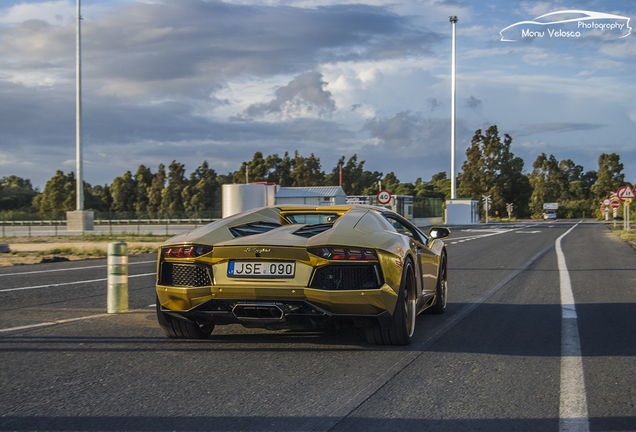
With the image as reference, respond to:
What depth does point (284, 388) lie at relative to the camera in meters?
4.03

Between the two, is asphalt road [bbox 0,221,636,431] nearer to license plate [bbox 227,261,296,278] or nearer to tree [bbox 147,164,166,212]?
license plate [bbox 227,261,296,278]

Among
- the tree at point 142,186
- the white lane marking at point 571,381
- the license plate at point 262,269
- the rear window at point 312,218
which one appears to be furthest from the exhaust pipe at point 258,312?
the tree at point 142,186

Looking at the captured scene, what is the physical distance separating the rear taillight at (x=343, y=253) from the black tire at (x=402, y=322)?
46 centimetres

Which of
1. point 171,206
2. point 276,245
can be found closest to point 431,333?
point 276,245

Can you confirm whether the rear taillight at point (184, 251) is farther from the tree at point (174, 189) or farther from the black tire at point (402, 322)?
the tree at point (174, 189)

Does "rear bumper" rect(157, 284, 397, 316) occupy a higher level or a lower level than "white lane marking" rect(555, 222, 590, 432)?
higher

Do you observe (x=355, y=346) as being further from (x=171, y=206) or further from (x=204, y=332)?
(x=171, y=206)

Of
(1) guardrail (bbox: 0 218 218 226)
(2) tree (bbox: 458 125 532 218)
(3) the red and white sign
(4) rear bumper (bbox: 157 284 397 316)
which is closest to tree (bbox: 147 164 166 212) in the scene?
(1) guardrail (bbox: 0 218 218 226)

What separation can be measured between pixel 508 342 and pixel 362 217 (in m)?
1.83

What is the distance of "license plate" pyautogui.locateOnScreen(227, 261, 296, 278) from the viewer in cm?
477

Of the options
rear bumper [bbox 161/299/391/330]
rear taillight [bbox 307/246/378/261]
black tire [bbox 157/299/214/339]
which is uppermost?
rear taillight [bbox 307/246/378/261]

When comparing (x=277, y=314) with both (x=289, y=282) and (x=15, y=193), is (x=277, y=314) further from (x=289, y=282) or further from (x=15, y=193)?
(x=15, y=193)

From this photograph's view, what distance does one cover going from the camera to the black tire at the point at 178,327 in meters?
5.43

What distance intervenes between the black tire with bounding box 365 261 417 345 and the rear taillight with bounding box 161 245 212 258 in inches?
62.1
